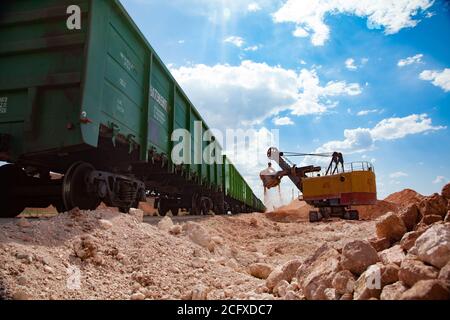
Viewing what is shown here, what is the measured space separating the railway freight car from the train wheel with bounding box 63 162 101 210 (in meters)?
0.02

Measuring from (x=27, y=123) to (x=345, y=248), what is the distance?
15.6 feet

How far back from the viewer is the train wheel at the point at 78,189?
489 cm

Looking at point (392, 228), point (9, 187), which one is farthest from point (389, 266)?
point (9, 187)

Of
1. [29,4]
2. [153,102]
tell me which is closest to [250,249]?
[153,102]

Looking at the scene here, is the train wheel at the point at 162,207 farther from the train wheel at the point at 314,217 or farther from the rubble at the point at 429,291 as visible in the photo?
the rubble at the point at 429,291

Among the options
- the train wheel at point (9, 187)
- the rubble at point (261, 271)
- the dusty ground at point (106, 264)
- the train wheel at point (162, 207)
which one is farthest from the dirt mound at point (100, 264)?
the train wheel at point (162, 207)

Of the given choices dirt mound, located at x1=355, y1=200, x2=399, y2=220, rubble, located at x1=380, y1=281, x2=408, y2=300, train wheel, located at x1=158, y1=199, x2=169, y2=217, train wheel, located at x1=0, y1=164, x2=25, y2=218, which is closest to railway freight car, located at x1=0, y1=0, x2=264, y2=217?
train wheel, located at x1=0, y1=164, x2=25, y2=218

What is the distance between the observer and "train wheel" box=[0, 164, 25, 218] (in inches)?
208

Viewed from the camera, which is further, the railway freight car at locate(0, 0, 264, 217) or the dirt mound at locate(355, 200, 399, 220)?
the dirt mound at locate(355, 200, 399, 220)

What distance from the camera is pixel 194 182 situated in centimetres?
1140

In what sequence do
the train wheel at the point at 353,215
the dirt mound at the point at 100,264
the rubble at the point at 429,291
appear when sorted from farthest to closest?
1. the train wheel at the point at 353,215
2. the dirt mound at the point at 100,264
3. the rubble at the point at 429,291

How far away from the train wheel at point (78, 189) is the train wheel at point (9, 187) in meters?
1.21

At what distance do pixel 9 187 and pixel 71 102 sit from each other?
2125 mm

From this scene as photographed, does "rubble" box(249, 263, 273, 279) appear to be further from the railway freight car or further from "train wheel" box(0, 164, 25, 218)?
"train wheel" box(0, 164, 25, 218)
